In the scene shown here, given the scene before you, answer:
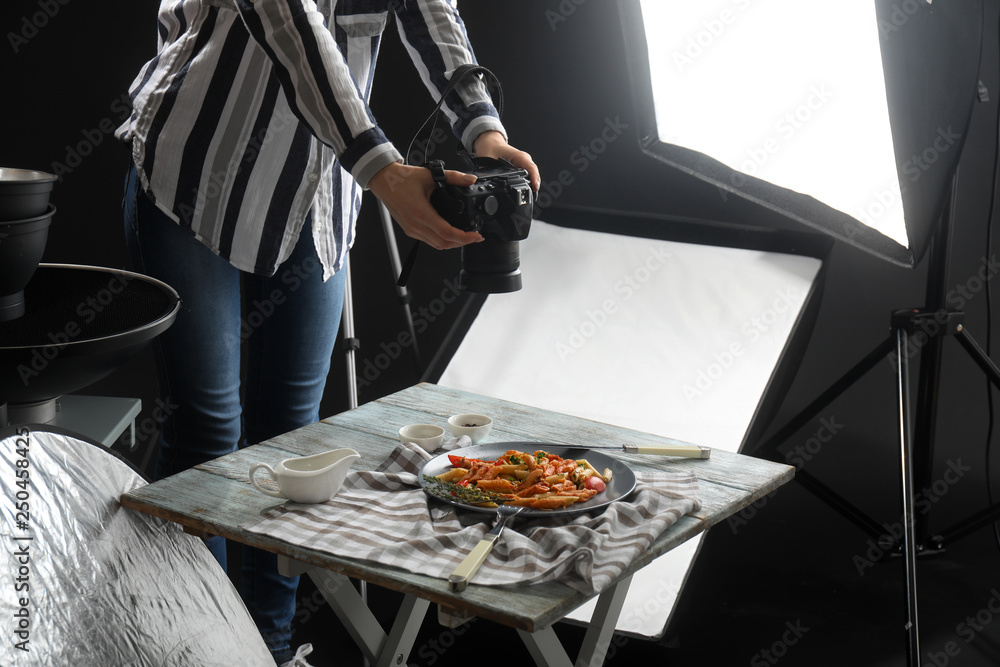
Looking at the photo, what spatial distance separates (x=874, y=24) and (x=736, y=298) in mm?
713

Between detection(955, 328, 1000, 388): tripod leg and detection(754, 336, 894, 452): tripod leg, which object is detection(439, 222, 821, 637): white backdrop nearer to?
detection(754, 336, 894, 452): tripod leg

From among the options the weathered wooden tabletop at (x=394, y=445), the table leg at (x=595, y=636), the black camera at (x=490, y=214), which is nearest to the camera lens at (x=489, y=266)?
the black camera at (x=490, y=214)

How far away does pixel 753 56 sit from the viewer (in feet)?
7.22

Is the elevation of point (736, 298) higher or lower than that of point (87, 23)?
lower

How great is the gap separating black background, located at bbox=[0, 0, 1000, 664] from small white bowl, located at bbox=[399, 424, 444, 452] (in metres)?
1.40

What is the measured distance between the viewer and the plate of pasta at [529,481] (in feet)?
3.51

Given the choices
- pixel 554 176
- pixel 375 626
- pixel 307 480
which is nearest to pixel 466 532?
pixel 307 480

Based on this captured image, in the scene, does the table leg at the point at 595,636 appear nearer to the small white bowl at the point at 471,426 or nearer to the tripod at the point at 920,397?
the small white bowl at the point at 471,426

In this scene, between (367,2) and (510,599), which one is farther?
Result: (367,2)

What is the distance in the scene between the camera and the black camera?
1135mm

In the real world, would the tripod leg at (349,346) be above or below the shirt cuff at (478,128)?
below

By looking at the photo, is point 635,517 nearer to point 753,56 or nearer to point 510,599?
point 510,599

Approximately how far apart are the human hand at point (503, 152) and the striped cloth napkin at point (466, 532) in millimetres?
441

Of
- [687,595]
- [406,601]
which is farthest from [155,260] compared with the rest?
[687,595]
